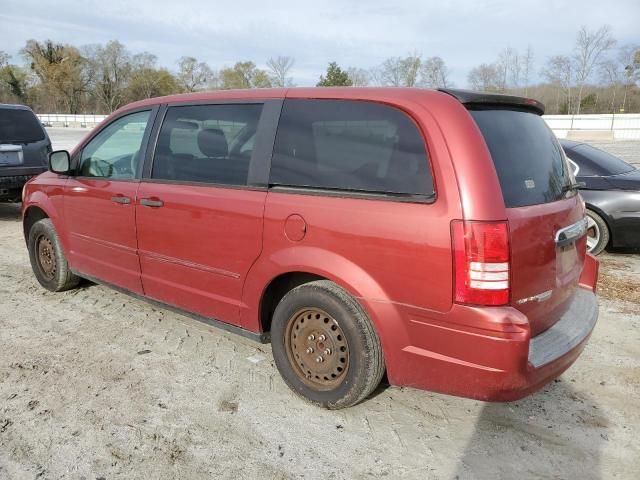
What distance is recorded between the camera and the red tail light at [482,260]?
232cm

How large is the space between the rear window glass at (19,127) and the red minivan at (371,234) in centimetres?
571

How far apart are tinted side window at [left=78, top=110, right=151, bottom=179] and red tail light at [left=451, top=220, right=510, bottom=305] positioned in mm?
2562

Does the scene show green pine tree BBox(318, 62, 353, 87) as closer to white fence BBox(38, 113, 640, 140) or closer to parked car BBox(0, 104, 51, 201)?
white fence BBox(38, 113, 640, 140)

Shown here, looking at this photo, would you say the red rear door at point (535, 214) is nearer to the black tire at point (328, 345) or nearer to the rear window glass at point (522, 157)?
the rear window glass at point (522, 157)

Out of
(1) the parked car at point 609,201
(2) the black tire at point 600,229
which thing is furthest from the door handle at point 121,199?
(2) the black tire at point 600,229

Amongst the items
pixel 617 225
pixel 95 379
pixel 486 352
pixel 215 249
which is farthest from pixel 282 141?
pixel 617 225

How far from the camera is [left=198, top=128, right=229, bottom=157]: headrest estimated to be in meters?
3.38

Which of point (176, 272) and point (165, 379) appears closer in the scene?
point (165, 379)

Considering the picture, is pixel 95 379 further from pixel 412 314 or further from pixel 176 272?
pixel 412 314

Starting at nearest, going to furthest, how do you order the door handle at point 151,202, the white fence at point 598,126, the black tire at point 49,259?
the door handle at point 151,202
the black tire at point 49,259
the white fence at point 598,126

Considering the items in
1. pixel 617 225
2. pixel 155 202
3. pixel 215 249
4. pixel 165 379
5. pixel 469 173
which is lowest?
pixel 165 379

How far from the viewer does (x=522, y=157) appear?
2.69m

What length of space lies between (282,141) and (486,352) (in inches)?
63.7

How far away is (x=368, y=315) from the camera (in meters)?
2.68
